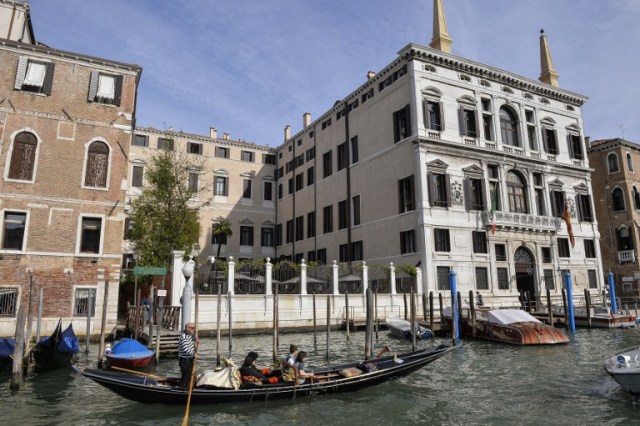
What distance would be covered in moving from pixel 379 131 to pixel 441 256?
344 inches

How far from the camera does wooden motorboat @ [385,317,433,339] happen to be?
1920 centimetres

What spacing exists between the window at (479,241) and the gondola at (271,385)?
50.2 ft

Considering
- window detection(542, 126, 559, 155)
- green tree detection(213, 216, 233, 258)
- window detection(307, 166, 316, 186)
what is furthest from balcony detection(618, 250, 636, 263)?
green tree detection(213, 216, 233, 258)

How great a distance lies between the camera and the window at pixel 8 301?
16.5 meters

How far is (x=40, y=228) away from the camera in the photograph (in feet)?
57.6

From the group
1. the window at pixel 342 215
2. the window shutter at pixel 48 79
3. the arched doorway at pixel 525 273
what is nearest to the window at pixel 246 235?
the window at pixel 342 215

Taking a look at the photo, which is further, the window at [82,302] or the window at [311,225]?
the window at [311,225]

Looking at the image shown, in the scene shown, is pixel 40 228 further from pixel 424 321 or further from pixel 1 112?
pixel 424 321

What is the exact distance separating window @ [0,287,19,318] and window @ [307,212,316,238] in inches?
799

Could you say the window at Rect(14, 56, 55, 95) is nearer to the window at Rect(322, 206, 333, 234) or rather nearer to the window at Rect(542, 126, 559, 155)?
the window at Rect(322, 206, 333, 234)

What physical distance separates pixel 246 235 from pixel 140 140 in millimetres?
11036

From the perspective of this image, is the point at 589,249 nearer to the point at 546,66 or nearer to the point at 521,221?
the point at 521,221

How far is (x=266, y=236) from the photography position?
39.1 m

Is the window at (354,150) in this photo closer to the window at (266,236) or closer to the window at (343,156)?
the window at (343,156)
